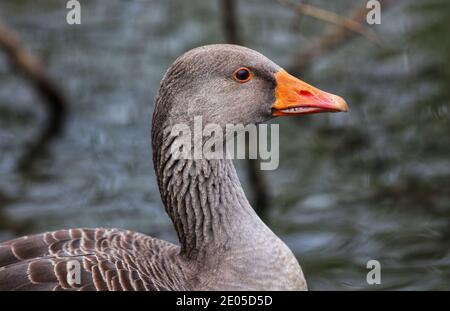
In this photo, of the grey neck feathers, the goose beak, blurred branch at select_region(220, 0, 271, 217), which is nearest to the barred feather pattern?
the grey neck feathers

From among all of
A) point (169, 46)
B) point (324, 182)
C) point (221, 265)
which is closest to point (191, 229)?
point (221, 265)

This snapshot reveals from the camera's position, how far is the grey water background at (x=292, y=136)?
994 centimetres

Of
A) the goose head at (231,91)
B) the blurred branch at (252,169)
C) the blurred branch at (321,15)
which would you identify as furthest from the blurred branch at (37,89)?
the goose head at (231,91)

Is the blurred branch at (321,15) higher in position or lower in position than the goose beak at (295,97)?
higher

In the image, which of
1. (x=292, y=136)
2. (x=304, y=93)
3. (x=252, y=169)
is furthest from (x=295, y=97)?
(x=292, y=136)

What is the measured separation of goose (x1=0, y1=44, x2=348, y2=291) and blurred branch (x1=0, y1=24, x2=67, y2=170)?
5.09 meters

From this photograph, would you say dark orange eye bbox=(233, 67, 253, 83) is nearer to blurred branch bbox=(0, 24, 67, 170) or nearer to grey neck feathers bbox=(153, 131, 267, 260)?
grey neck feathers bbox=(153, 131, 267, 260)

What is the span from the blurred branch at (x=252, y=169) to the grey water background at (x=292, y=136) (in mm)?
147

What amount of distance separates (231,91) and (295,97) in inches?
17.4

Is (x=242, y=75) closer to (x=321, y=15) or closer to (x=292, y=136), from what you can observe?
(x=321, y=15)

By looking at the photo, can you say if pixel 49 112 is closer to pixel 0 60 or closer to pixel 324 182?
pixel 0 60

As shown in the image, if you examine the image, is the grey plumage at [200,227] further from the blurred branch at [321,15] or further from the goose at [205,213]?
the blurred branch at [321,15]

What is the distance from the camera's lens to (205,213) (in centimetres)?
679
